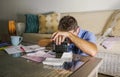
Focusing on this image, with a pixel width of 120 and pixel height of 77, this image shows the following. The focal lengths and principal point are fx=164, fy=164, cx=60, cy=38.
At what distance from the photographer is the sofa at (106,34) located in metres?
2.13

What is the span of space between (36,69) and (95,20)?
2168 mm

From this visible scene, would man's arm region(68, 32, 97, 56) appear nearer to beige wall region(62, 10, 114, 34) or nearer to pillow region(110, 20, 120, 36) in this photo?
pillow region(110, 20, 120, 36)

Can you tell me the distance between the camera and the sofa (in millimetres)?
2133

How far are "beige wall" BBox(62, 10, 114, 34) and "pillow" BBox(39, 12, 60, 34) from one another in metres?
0.50

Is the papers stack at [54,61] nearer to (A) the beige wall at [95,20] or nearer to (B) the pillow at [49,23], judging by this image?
(A) the beige wall at [95,20]

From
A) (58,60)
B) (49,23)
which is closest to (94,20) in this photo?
(49,23)

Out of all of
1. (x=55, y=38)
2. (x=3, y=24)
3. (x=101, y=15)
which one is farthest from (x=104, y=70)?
(x=3, y=24)

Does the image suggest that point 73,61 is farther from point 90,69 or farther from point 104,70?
point 104,70

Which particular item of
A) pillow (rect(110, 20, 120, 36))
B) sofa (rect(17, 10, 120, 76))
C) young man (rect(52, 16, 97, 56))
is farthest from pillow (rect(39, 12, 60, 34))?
young man (rect(52, 16, 97, 56))

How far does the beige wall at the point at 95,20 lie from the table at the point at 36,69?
1.86 metres

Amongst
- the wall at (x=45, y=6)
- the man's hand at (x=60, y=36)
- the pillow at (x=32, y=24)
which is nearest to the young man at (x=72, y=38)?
the man's hand at (x=60, y=36)

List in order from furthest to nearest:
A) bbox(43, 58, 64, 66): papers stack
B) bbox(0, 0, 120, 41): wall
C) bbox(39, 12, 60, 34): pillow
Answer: bbox(39, 12, 60, 34): pillow
bbox(0, 0, 120, 41): wall
bbox(43, 58, 64, 66): papers stack

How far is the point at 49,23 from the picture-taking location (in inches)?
126

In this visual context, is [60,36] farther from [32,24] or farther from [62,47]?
[32,24]
